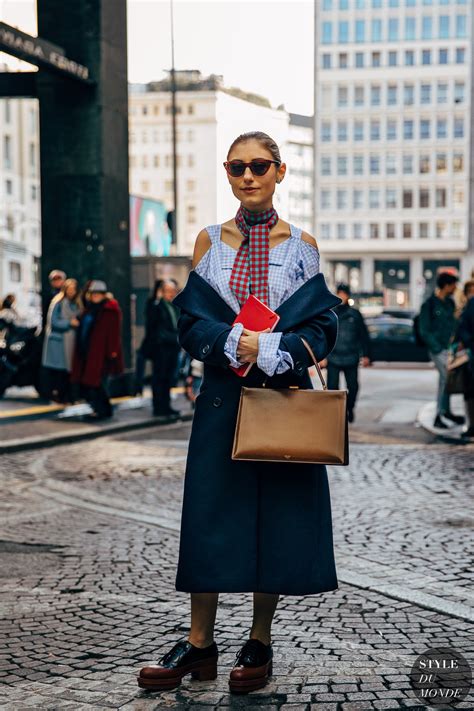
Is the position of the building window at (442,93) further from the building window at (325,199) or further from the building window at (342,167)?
the building window at (325,199)

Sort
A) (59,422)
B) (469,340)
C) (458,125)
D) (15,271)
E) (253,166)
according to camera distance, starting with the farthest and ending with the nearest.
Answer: (458,125)
(15,271)
(59,422)
(469,340)
(253,166)

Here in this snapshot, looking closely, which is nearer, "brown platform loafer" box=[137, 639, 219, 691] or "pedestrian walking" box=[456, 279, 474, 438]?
"brown platform loafer" box=[137, 639, 219, 691]

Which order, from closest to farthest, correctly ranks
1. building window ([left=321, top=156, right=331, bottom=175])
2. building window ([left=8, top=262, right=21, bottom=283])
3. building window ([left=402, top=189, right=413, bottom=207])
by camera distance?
building window ([left=8, top=262, right=21, bottom=283]) < building window ([left=402, top=189, right=413, bottom=207]) < building window ([left=321, top=156, right=331, bottom=175])

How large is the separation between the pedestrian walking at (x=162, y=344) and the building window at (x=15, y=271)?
58547 millimetres

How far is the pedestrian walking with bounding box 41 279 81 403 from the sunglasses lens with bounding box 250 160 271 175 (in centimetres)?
948

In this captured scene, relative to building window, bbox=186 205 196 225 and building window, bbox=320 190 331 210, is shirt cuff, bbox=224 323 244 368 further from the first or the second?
building window, bbox=186 205 196 225

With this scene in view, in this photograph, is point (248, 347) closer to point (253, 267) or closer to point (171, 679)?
point (253, 267)

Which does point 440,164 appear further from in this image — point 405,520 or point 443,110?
point 405,520

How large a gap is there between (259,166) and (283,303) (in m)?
0.48

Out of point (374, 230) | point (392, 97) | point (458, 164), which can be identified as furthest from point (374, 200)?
point (392, 97)

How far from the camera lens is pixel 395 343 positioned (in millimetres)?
28906

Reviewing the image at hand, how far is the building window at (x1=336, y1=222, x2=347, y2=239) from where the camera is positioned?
89.6 m

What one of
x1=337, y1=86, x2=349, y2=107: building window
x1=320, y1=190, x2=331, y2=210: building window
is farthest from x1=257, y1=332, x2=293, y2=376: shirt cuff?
x1=337, y1=86, x2=349, y2=107: building window

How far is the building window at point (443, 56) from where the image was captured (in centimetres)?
8862
